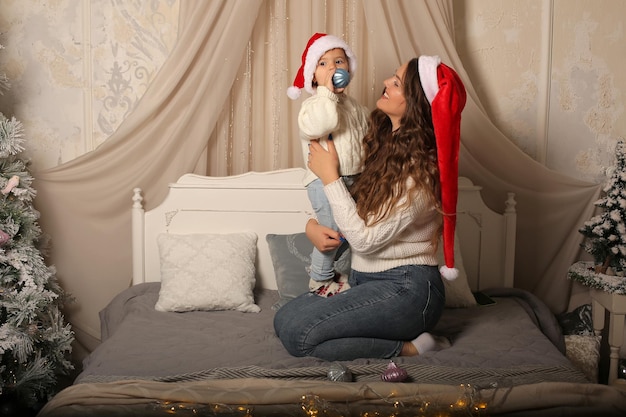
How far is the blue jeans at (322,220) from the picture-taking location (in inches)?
91.7

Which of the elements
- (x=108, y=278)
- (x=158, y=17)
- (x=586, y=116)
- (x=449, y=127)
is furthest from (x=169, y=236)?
(x=586, y=116)

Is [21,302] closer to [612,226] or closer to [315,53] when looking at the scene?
[315,53]

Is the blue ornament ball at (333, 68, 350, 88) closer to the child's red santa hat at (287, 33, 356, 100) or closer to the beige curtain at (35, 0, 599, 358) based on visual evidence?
the child's red santa hat at (287, 33, 356, 100)

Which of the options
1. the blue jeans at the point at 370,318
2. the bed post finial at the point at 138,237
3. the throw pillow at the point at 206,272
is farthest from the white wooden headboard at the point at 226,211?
the blue jeans at the point at 370,318

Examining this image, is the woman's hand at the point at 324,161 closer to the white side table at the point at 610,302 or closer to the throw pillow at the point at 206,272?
the throw pillow at the point at 206,272

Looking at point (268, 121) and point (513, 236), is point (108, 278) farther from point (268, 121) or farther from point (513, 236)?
point (513, 236)

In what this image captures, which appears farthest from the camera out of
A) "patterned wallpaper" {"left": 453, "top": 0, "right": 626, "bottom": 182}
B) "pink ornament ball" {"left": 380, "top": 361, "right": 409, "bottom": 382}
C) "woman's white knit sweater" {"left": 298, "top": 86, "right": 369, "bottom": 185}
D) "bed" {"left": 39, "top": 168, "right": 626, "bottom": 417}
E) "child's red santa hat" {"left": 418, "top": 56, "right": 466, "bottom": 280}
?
"patterned wallpaper" {"left": 453, "top": 0, "right": 626, "bottom": 182}

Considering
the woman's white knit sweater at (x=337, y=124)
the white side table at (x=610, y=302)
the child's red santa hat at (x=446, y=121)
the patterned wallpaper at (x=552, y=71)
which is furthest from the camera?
the patterned wallpaper at (x=552, y=71)

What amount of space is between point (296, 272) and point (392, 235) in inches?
32.8

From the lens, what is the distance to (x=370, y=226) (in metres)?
2.11

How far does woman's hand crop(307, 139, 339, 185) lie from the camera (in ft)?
7.15

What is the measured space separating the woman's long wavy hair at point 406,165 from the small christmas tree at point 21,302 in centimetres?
144

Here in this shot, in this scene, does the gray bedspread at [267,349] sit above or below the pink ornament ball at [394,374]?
below

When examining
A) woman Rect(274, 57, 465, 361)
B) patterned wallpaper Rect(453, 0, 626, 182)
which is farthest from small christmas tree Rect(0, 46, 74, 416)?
patterned wallpaper Rect(453, 0, 626, 182)
